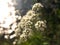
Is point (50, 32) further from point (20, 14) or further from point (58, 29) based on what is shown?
point (20, 14)

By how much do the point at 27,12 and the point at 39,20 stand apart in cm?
21

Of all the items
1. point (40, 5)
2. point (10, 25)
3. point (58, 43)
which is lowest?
point (58, 43)

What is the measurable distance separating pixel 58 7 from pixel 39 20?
34cm

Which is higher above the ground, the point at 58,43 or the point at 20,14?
the point at 20,14

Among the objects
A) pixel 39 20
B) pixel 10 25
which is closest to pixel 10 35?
pixel 10 25

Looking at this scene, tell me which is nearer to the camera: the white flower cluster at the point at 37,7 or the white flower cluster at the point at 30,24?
the white flower cluster at the point at 30,24

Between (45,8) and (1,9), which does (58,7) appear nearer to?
(45,8)

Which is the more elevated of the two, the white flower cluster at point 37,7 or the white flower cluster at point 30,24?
the white flower cluster at point 37,7

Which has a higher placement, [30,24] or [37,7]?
[37,7]

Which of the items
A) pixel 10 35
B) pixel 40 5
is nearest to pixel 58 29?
→ pixel 40 5

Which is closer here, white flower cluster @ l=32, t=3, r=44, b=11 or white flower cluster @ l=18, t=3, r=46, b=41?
white flower cluster @ l=18, t=3, r=46, b=41

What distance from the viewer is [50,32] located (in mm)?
3535

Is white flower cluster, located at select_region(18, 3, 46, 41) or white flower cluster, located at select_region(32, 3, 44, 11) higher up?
white flower cluster, located at select_region(32, 3, 44, 11)

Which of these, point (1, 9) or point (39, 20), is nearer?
point (39, 20)
